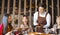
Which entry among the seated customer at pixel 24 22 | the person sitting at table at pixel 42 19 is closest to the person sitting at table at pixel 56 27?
the person sitting at table at pixel 42 19

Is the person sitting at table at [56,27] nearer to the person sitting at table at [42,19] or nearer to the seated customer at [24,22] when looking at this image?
the person sitting at table at [42,19]

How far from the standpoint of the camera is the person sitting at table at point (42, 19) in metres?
1.97

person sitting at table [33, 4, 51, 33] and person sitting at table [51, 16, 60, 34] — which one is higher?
person sitting at table [33, 4, 51, 33]

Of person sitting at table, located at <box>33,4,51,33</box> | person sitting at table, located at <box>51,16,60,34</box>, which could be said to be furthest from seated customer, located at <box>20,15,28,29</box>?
person sitting at table, located at <box>51,16,60,34</box>

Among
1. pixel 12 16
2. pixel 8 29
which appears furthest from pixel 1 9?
pixel 8 29

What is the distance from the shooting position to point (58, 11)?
81.9 inches

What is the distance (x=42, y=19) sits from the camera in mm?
1991

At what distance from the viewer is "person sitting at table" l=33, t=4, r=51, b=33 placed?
77.4 inches

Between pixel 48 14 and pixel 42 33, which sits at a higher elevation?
pixel 48 14

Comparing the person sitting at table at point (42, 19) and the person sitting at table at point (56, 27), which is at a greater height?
the person sitting at table at point (42, 19)

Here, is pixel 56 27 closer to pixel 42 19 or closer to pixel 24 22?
pixel 42 19

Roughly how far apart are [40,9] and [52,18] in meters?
0.17

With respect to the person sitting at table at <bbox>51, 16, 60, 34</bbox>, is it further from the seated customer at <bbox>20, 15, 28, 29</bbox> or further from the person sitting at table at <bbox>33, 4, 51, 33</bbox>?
the seated customer at <bbox>20, 15, 28, 29</bbox>

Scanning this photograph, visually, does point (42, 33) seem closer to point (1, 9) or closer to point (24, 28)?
point (24, 28)
